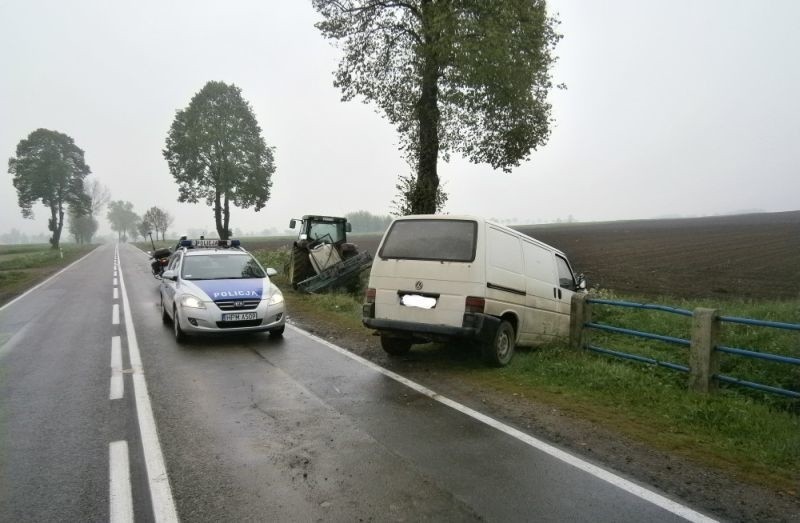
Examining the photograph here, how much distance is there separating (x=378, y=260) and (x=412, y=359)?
5.36 feet

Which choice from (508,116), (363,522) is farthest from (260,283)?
(508,116)

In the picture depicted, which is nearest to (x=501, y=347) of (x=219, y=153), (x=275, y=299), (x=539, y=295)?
(x=539, y=295)

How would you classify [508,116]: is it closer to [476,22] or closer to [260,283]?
[476,22]

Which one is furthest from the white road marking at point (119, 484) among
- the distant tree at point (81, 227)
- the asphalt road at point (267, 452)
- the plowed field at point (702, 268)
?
the distant tree at point (81, 227)

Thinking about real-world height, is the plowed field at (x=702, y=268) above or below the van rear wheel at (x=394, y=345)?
above

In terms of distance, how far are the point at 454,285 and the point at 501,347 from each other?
1.26m

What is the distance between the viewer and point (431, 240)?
22.2 feet

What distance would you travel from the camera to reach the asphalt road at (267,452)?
128 inches

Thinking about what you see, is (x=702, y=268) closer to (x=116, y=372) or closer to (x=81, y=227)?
(x=116, y=372)

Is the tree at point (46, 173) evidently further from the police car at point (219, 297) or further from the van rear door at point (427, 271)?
the van rear door at point (427, 271)

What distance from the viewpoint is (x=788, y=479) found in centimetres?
377

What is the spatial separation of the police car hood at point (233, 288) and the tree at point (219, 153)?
34225mm

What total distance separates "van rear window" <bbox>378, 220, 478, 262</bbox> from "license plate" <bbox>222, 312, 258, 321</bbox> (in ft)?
8.98

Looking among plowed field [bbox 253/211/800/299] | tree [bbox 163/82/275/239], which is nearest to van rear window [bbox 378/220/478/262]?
plowed field [bbox 253/211/800/299]
